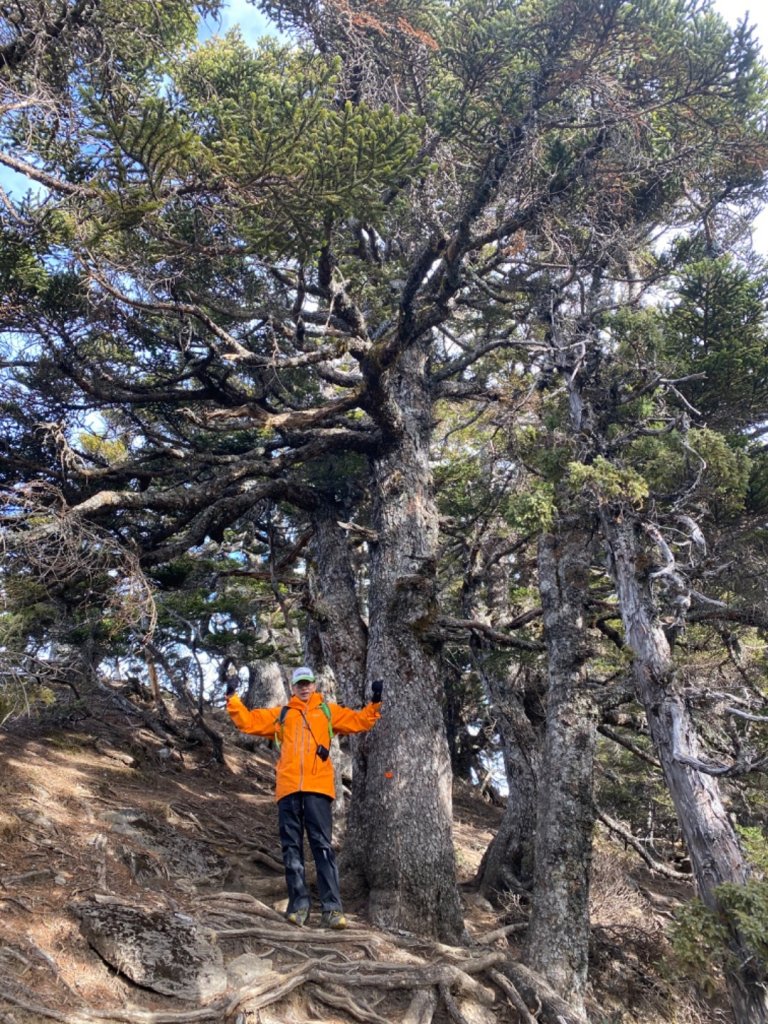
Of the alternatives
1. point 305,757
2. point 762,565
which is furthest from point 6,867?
point 762,565

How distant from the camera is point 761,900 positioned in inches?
211

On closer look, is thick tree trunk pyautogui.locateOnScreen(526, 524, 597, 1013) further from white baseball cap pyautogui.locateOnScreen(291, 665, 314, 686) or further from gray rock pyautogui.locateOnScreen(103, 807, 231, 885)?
gray rock pyautogui.locateOnScreen(103, 807, 231, 885)

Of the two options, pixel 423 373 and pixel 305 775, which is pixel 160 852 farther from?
pixel 423 373

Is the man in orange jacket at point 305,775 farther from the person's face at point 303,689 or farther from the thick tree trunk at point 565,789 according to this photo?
the thick tree trunk at point 565,789

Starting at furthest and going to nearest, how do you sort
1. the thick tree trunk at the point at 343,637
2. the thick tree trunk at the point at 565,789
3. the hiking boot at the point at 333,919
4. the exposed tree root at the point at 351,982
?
the thick tree trunk at the point at 343,637
the thick tree trunk at the point at 565,789
the hiking boot at the point at 333,919
the exposed tree root at the point at 351,982

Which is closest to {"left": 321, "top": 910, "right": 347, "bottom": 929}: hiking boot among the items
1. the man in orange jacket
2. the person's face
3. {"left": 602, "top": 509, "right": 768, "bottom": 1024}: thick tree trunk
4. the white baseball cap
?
the man in orange jacket

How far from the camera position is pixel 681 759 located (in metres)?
6.27

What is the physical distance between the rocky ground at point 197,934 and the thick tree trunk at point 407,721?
18.8 inches

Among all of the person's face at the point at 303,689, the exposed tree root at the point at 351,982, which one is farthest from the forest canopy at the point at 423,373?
the person's face at the point at 303,689

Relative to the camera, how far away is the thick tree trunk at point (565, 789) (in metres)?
6.55

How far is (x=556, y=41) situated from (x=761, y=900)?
828 centimetres

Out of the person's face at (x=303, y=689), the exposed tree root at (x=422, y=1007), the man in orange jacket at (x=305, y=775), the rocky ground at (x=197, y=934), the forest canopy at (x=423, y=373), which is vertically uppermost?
the forest canopy at (x=423, y=373)

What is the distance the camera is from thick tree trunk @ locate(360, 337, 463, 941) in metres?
6.94

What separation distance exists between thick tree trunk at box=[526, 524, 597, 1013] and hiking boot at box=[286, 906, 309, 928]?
219 cm
